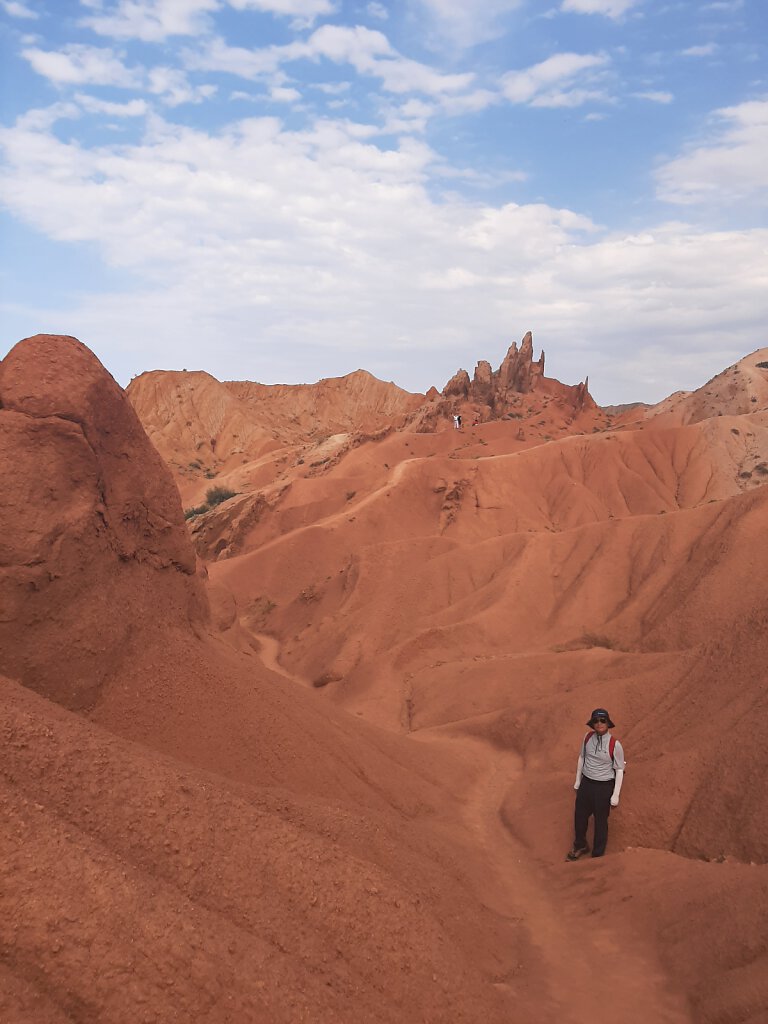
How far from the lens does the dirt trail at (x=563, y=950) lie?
16.4ft

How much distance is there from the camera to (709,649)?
10875 millimetres

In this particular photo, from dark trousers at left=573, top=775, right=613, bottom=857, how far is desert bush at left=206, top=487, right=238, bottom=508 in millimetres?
37487

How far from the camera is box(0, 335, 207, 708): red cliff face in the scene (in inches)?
245

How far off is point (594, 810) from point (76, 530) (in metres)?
6.05

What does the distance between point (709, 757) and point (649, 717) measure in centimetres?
230

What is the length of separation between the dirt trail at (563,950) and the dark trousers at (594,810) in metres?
0.38

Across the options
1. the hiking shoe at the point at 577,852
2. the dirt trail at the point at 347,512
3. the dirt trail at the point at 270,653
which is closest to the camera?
the hiking shoe at the point at 577,852

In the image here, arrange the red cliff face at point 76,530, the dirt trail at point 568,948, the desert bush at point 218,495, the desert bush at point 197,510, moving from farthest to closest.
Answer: the desert bush at point 218,495, the desert bush at point 197,510, the red cliff face at point 76,530, the dirt trail at point 568,948

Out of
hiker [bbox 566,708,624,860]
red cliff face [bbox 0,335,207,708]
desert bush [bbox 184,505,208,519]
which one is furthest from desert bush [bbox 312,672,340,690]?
desert bush [bbox 184,505,208,519]

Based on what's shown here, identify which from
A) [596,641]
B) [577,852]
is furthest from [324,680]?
[577,852]

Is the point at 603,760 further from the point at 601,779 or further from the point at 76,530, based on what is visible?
the point at 76,530

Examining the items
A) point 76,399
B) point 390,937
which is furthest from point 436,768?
point 76,399

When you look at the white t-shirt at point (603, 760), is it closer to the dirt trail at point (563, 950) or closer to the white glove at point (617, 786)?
the white glove at point (617, 786)

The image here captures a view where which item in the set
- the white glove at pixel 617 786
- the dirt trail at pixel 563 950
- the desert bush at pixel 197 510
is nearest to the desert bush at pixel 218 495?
the desert bush at pixel 197 510
